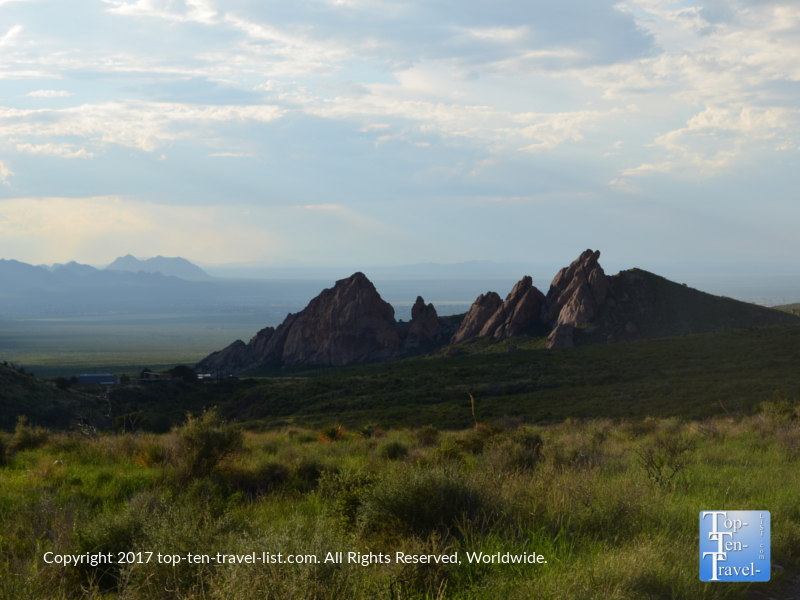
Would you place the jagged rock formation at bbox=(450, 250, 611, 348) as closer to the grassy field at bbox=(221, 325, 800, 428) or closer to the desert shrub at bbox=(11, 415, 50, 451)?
the grassy field at bbox=(221, 325, 800, 428)

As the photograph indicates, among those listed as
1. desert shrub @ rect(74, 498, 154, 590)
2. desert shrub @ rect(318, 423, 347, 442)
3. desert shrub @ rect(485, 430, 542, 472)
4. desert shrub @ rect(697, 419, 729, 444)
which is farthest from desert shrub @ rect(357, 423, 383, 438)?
desert shrub @ rect(74, 498, 154, 590)

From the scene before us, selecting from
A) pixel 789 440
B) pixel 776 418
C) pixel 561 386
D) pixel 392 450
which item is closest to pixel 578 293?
pixel 561 386

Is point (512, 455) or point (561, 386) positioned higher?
point (512, 455)

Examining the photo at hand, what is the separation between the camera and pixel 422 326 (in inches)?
3300

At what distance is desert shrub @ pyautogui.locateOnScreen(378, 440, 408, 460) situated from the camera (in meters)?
11.8

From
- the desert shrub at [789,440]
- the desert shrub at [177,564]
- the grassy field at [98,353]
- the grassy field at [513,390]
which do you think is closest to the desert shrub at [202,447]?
the desert shrub at [177,564]

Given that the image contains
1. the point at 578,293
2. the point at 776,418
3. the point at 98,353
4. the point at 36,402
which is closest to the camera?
the point at 776,418

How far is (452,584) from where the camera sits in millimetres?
4336

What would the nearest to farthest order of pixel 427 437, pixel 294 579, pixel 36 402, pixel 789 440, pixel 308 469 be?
pixel 294 579 < pixel 308 469 < pixel 789 440 < pixel 427 437 < pixel 36 402

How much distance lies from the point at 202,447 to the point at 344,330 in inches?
2982

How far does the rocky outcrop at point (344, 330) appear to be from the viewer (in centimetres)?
8212

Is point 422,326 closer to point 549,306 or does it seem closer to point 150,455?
point 549,306

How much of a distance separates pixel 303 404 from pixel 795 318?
59.8 metres

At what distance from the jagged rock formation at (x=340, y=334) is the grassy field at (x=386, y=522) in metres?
70.3
